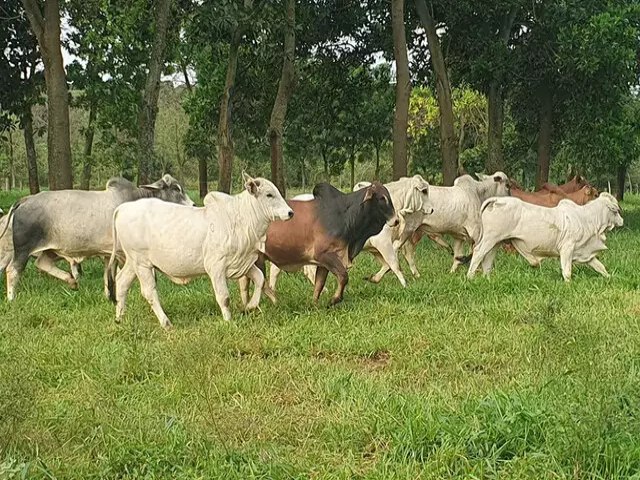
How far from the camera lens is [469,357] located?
6199 millimetres

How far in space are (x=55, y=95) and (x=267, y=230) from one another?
22.4 ft

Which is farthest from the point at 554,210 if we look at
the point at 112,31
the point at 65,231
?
the point at 112,31

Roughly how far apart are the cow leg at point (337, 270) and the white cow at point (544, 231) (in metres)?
2.74

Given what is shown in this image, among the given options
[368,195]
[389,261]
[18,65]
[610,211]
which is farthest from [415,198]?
[18,65]

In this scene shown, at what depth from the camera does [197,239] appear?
26.0 ft

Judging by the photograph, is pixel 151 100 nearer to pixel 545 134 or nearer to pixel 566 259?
pixel 566 259

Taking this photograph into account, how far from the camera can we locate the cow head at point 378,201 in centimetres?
889

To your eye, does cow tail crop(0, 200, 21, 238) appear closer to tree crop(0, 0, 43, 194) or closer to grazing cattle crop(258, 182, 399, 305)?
grazing cattle crop(258, 182, 399, 305)

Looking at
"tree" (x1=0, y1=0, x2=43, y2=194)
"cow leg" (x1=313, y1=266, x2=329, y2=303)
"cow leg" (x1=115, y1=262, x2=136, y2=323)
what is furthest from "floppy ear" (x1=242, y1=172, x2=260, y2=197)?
"tree" (x1=0, y1=0, x2=43, y2=194)

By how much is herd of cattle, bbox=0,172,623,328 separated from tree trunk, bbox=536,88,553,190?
30.1ft

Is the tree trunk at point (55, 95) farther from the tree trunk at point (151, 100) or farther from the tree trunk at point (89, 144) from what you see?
the tree trunk at point (89, 144)

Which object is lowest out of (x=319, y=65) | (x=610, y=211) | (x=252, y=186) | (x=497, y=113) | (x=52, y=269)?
(x=52, y=269)

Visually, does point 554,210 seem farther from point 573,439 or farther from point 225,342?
point 573,439

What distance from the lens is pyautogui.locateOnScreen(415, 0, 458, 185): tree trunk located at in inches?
704
